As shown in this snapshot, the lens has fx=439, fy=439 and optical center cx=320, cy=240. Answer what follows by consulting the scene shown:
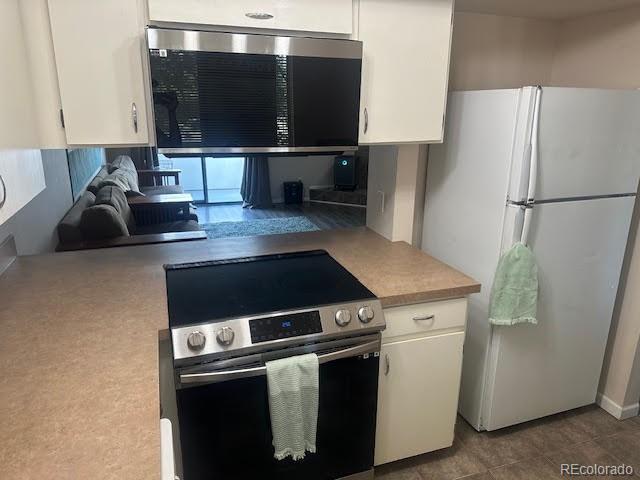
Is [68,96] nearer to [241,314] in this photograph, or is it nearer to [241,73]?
[241,73]

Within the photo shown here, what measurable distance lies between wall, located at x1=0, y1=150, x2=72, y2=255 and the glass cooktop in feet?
2.54

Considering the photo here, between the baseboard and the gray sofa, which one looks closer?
the baseboard

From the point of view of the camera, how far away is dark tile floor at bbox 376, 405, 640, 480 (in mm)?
1888

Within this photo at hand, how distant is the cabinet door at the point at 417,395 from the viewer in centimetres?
169

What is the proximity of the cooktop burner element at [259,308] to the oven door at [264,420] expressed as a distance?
0.06 metres

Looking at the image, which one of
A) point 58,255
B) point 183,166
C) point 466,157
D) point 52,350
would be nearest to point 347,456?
point 52,350

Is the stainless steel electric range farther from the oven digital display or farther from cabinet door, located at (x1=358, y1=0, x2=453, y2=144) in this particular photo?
cabinet door, located at (x1=358, y1=0, x2=453, y2=144)

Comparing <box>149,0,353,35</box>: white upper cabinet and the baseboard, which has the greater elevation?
<box>149,0,353,35</box>: white upper cabinet

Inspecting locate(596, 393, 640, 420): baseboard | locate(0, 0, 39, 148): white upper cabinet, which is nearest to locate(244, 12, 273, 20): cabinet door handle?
locate(0, 0, 39, 148): white upper cabinet

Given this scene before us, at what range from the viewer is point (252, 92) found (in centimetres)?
149

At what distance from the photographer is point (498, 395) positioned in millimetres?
1998

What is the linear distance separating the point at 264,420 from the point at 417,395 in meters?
0.67

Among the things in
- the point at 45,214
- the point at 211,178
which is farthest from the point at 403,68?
the point at 211,178

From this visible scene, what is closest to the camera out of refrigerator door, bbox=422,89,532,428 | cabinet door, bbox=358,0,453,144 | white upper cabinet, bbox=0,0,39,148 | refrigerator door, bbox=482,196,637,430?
white upper cabinet, bbox=0,0,39,148
